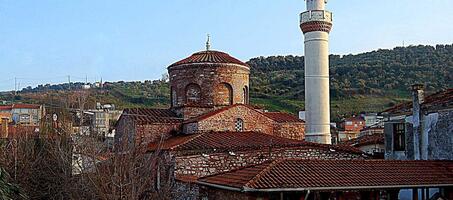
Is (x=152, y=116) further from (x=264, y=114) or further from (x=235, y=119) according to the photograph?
(x=264, y=114)

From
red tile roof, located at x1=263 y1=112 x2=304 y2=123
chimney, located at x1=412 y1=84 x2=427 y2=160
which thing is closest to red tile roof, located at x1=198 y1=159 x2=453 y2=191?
chimney, located at x1=412 y1=84 x2=427 y2=160

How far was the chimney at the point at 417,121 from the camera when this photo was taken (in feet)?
53.6

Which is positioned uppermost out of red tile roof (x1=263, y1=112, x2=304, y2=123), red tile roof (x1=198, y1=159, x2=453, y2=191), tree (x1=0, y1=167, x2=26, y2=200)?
red tile roof (x1=263, y1=112, x2=304, y2=123)

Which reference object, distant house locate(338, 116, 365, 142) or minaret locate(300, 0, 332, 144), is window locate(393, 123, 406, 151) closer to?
minaret locate(300, 0, 332, 144)

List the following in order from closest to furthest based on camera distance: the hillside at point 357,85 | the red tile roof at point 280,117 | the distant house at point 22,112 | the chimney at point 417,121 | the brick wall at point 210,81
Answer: the chimney at point 417,121, the red tile roof at point 280,117, the brick wall at point 210,81, the distant house at point 22,112, the hillside at point 357,85

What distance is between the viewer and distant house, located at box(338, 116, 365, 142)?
47000 mm

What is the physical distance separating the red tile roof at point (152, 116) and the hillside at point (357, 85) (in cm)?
2758

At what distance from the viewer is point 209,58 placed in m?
23.9

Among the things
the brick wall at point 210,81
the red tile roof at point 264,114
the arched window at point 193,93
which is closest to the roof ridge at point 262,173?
the red tile roof at point 264,114

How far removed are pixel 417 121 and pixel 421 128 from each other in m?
0.28

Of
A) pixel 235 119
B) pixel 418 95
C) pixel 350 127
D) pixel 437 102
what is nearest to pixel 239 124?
pixel 235 119

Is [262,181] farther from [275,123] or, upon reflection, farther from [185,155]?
[275,123]

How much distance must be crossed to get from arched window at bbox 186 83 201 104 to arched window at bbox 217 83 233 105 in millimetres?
924

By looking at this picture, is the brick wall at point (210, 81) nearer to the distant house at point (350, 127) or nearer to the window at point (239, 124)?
the window at point (239, 124)
